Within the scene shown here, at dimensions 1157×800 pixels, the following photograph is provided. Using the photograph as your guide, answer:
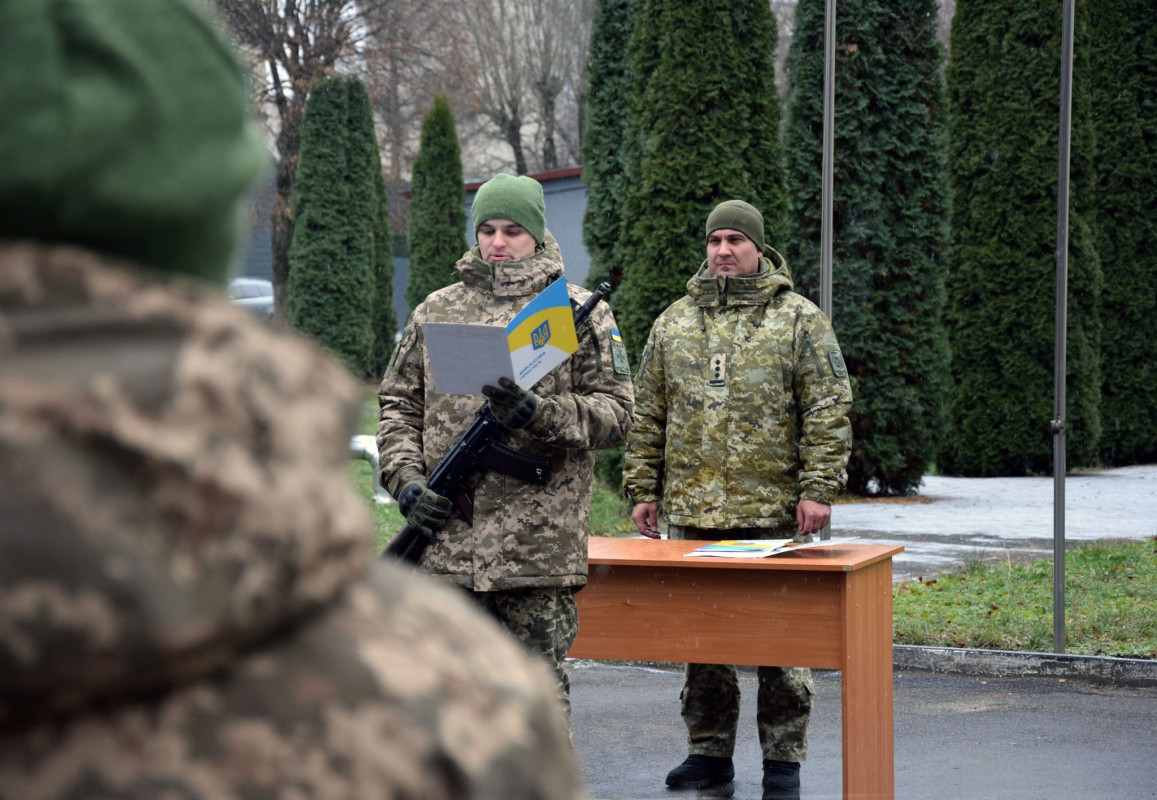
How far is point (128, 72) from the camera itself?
2.24 feet

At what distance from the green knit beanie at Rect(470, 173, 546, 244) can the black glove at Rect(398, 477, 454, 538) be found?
74 centimetres

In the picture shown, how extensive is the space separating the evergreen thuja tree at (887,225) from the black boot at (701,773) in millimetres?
8586

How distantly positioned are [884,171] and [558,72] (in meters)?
25.2

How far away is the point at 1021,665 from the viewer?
6598 millimetres

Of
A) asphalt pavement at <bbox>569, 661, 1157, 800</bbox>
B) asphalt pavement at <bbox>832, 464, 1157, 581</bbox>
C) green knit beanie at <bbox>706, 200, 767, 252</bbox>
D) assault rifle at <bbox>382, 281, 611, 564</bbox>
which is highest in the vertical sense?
green knit beanie at <bbox>706, 200, 767, 252</bbox>

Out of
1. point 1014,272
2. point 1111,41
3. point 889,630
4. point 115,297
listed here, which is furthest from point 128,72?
point 1111,41

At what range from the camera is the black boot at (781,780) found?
447 centimetres

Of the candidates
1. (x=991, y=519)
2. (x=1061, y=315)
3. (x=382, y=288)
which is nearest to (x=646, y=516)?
(x=1061, y=315)

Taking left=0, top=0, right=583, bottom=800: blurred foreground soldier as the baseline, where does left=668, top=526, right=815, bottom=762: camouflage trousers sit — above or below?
below

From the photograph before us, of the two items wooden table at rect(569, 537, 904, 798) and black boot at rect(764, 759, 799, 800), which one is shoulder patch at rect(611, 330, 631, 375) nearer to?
wooden table at rect(569, 537, 904, 798)

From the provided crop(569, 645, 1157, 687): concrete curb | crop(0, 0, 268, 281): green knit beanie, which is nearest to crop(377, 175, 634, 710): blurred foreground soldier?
crop(569, 645, 1157, 687): concrete curb

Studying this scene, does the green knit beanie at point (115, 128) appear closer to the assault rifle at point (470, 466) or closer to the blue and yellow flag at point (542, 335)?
the blue and yellow flag at point (542, 335)

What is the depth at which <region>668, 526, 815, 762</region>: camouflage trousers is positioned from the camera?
4578 mm

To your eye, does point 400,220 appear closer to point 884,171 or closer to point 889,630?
point 884,171
